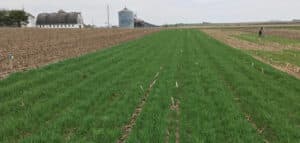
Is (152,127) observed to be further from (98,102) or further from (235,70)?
(235,70)

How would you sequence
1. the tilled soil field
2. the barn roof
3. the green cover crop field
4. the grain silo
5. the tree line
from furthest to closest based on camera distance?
the grain silo, the barn roof, the tree line, the tilled soil field, the green cover crop field

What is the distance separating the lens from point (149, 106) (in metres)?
9.52

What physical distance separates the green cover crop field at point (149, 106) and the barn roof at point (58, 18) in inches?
5335

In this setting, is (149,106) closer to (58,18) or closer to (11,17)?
(11,17)

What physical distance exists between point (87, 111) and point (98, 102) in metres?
0.99

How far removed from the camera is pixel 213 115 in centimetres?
858

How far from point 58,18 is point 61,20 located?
96.6 inches

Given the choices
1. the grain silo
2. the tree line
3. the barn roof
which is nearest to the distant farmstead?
the barn roof

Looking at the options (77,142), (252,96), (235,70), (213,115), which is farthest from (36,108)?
(235,70)

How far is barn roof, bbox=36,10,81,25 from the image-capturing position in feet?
479

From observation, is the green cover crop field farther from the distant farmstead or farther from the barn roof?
the barn roof

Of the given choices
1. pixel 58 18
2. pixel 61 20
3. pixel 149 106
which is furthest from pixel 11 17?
pixel 149 106

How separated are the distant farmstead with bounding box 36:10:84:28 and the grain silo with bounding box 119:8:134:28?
27945 mm

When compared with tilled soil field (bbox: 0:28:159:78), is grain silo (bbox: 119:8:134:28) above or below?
above
